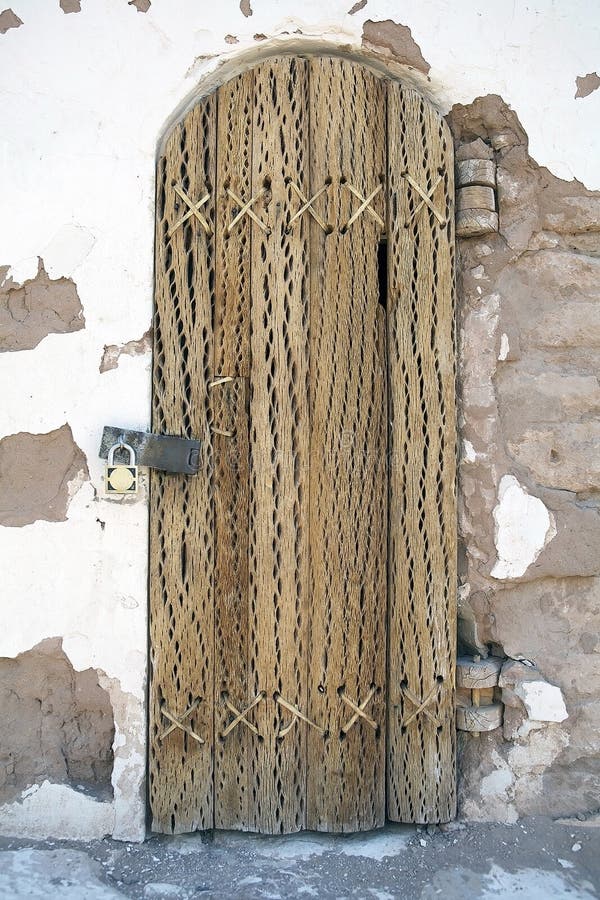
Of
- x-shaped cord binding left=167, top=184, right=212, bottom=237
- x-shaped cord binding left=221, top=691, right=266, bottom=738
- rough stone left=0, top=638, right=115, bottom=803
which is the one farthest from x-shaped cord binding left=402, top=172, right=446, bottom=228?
rough stone left=0, top=638, right=115, bottom=803

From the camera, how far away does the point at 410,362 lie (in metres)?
2.14

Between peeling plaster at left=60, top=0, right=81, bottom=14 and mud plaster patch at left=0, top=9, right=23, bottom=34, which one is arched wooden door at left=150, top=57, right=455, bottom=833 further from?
mud plaster patch at left=0, top=9, right=23, bottom=34

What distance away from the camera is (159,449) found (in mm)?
2043

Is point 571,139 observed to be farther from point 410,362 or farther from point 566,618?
point 566,618

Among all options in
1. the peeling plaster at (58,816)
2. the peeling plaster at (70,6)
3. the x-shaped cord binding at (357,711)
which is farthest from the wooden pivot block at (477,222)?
the peeling plaster at (58,816)

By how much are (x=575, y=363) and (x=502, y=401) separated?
232 millimetres

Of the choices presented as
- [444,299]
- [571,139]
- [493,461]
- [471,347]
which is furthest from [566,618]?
[571,139]

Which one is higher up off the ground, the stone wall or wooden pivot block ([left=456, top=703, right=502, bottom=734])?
the stone wall

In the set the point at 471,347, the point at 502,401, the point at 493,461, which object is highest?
the point at 471,347

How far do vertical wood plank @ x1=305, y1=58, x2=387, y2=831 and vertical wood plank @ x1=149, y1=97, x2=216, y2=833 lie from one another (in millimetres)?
296

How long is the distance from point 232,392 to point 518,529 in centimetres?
87

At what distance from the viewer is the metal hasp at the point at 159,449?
201 centimetres

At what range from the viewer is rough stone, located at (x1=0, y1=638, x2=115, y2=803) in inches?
80.5

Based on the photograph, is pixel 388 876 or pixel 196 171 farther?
pixel 196 171
